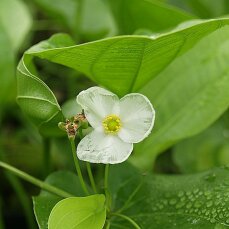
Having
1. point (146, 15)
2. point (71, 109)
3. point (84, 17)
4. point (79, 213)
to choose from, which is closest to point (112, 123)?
point (79, 213)

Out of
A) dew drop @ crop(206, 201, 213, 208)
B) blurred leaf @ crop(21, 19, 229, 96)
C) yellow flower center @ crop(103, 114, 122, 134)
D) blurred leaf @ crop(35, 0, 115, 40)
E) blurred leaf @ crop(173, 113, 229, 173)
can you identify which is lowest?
blurred leaf @ crop(173, 113, 229, 173)

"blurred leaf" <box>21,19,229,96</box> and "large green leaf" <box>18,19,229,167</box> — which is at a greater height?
"blurred leaf" <box>21,19,229,96</box>

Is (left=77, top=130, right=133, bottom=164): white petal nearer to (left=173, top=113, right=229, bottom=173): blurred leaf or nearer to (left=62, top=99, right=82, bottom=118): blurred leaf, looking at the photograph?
(left=62, top=99, right=82, bottom=118): blurred leaf

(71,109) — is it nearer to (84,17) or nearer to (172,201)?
(172,201)

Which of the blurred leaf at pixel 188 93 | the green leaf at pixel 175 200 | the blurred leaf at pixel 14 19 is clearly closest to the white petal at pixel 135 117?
the green leaf at pixel 175 200

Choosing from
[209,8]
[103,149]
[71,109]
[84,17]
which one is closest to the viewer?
[103,149]

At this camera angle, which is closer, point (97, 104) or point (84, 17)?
point (97, 104)

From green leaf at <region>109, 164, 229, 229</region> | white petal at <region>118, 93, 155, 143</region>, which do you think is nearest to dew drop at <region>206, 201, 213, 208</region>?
green leaf at <region>109, 164, 229, 229</region>
